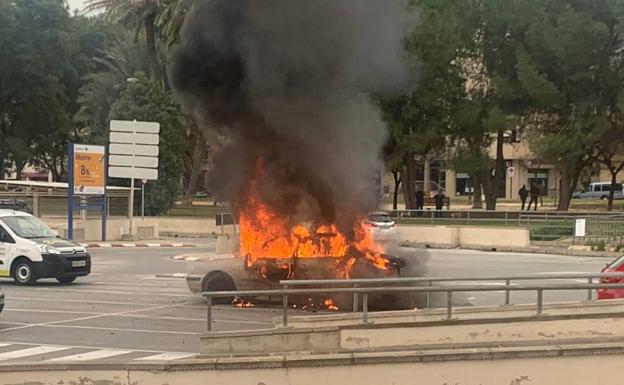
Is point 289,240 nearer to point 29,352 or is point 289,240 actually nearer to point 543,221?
point 29,352

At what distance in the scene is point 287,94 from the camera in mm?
15234

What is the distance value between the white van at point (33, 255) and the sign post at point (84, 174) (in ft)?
39.8

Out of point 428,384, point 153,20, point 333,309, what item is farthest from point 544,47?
point 428,384

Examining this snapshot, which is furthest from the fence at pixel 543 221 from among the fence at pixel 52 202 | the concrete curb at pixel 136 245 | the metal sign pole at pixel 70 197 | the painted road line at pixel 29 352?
the painted road line at pixel 29 352

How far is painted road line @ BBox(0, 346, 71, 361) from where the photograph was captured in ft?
35.2

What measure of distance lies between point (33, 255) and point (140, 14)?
28.0 metres

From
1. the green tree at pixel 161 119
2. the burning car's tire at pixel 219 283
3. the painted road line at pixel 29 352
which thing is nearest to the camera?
the painted road line at pixel 29 352

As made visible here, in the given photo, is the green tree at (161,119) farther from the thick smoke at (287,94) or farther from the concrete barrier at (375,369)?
the concrete barrier at (375,369)

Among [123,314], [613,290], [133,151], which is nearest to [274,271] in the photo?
[123,314]

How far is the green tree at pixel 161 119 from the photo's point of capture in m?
41.1

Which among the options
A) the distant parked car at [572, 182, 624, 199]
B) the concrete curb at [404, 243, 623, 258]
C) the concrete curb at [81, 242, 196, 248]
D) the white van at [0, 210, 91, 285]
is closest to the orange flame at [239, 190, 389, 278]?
the white van at [0, 210, 91, 285]

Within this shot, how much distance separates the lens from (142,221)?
35.2 metres

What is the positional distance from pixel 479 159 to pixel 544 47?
249 inches

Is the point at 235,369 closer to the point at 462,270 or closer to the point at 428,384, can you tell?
the point at 428,384
